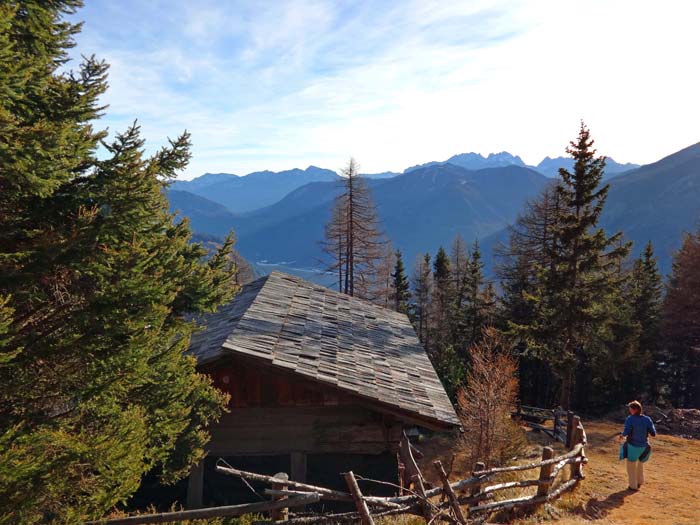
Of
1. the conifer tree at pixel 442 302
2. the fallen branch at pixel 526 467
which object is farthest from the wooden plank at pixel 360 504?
the conifer tree at pixel 442 302

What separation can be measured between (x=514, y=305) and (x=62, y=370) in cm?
3198

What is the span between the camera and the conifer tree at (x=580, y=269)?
22391mm

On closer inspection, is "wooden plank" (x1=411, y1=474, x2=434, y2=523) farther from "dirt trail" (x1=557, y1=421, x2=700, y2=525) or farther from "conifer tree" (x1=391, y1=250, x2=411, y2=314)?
"conifer tree" (x1=391, y1=250, x2=411, y2=314)

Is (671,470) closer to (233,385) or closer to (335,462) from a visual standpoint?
(335,462)

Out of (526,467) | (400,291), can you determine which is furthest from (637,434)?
(400,291)

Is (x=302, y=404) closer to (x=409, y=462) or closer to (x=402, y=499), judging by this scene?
(x=409, y=462)

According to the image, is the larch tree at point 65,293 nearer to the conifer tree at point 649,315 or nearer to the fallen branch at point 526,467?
the fallen branch at point 526,467

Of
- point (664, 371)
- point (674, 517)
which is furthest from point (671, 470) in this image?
point (664, 371)

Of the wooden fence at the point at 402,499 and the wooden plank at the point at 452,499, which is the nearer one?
the wooden fence at the point at 402,499

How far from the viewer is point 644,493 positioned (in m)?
12.0

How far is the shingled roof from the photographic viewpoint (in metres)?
10.3

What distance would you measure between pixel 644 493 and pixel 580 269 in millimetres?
12431

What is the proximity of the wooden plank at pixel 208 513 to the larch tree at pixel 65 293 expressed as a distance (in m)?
0.88

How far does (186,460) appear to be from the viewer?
9.08 m
